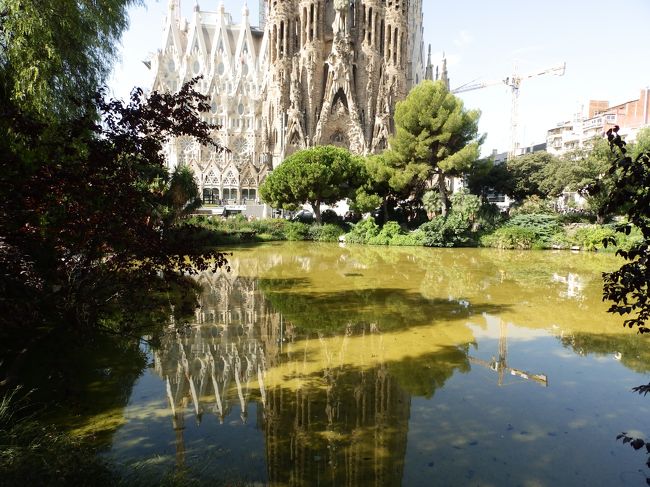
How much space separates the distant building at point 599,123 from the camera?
141ft

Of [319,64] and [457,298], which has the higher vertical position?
[319,64]

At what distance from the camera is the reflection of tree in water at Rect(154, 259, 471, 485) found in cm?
431

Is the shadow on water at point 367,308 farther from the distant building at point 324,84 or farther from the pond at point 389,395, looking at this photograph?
the distant building at point 324,84

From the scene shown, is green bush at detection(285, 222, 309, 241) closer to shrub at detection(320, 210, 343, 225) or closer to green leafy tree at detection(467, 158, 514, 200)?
shrub at detection(320, 210, 343, 225)

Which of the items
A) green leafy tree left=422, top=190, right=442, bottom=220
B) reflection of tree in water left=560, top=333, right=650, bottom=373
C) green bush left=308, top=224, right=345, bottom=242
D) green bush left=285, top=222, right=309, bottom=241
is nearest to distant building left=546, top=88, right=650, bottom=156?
green leafy tree left=422, top=190, right=442, bottom=220

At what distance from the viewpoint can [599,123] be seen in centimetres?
5544

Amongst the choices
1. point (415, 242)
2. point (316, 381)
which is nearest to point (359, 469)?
point (316, 381)

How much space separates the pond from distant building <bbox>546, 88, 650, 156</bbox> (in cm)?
2475

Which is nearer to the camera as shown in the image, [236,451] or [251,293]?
[236,451]

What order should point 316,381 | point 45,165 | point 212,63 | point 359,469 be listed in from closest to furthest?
point 359,469 < point 45,165 < point 316,381 < point 212,63

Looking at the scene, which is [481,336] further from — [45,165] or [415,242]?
[415,242]

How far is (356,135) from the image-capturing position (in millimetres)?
44844

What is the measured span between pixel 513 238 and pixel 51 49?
77.0ft

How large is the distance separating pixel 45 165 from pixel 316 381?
4.04m
